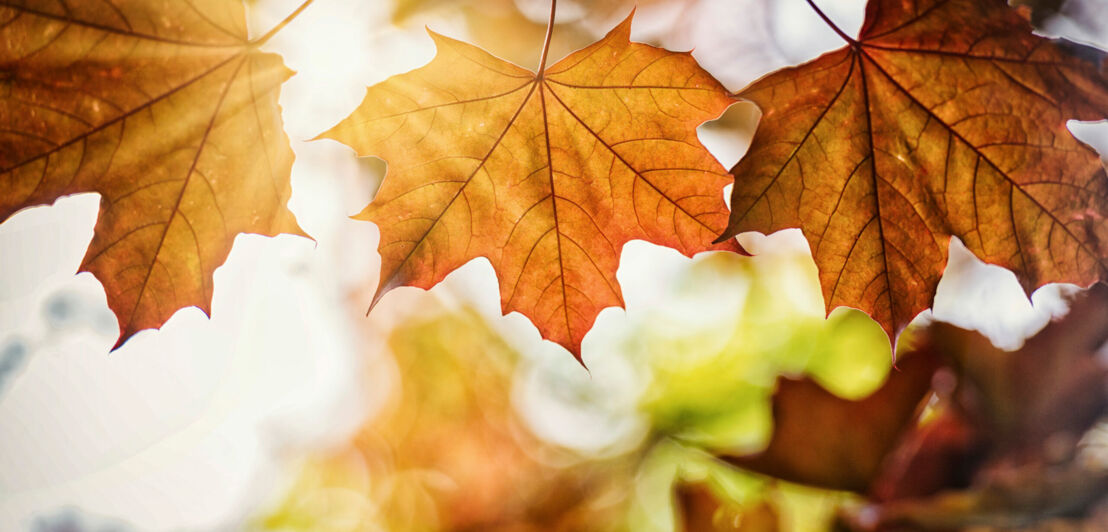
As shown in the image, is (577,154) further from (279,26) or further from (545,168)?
(279,26)

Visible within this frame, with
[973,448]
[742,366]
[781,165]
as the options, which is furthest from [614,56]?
[742,366]

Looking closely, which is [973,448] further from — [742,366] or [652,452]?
[652,452]

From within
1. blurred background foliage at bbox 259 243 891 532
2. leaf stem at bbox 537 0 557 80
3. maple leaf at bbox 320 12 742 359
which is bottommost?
maple leaf at bbox 320 12 742 359

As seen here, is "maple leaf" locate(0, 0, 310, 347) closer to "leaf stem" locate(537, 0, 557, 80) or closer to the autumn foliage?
the autumn foliage

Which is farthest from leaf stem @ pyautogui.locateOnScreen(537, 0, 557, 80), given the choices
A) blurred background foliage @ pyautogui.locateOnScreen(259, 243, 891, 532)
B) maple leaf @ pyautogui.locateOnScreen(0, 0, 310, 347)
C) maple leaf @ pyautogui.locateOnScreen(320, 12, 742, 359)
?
blurred background foliage @ pyautogui.locateOnScreen(259, 243, 891, 532)

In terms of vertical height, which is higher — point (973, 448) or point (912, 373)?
point (912, 373)

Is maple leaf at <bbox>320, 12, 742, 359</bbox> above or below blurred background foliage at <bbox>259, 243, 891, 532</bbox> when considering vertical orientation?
below
